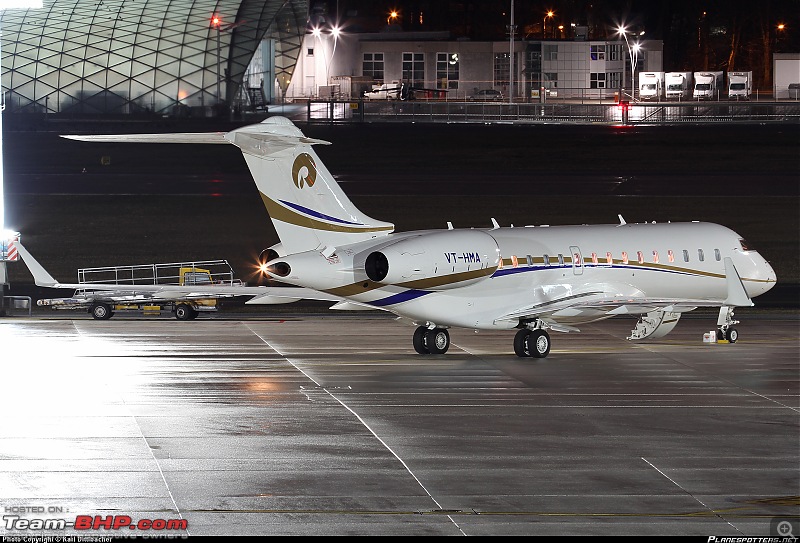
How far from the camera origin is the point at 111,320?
37.4 meters

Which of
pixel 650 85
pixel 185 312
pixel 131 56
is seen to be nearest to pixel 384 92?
pixel 131 56

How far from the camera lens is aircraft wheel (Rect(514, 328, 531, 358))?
3000 centimetres

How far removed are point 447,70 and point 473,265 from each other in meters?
84.7

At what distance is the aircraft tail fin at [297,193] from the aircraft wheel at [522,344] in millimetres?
4629

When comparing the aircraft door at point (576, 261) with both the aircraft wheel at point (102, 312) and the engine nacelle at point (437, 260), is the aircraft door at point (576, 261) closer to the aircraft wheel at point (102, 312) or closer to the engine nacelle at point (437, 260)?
the engine nacelle at point (437, 260)

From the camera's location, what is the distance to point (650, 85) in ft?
336

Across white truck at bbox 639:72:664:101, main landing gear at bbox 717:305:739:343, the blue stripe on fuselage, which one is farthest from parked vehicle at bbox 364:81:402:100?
the blue stripe on fuselage

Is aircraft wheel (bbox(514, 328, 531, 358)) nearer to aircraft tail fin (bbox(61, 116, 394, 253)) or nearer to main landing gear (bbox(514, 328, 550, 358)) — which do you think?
main landing gear (bbox(514, 328, 550, 358))

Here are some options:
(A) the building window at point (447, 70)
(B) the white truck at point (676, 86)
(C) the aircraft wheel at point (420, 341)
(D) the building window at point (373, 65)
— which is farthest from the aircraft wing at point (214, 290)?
(D) the building window at point (373, 65)

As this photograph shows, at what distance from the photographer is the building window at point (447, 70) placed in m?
111

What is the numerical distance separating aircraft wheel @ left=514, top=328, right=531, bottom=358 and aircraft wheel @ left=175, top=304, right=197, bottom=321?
463 inches

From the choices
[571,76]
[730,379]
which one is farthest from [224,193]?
[571,76]

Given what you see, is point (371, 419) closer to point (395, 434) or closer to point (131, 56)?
point (395, 434)

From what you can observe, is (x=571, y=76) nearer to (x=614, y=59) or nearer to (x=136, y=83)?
(x=614, y=59)
